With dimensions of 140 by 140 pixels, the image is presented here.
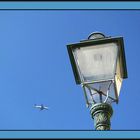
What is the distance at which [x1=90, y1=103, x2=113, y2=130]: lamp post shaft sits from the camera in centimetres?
556

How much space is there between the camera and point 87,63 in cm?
574

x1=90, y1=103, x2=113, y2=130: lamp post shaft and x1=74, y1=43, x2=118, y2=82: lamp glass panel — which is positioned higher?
x1=74, y1=43, x2=118, y2=82: lamp glass panel

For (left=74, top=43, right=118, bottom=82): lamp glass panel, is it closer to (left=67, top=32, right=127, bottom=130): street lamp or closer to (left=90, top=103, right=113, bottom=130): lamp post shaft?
(left=67, top=32, right=127, bottom=130): street lamp

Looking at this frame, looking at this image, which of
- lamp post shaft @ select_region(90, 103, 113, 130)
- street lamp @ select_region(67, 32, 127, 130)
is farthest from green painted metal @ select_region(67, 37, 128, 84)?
lamp post shaft @ select_region(90, 103, 113, 130)

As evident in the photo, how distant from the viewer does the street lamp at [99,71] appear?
565 cm

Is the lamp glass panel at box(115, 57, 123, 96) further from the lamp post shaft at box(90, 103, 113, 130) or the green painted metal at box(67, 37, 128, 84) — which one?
the lamp post shaft at box(90, 103, 113, 130)

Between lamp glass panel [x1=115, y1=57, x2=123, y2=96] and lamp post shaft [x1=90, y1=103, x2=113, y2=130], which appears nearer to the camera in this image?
lamp post shaft [x1=90, y1=103, x2=113, y2=130]

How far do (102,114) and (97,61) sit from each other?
721 millimetres

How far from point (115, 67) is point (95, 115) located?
713 mm

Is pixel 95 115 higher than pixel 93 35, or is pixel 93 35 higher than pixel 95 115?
pixel 93 35

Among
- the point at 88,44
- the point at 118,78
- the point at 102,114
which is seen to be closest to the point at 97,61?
the point at 88,44

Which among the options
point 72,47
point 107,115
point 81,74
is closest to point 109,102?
point 107,115

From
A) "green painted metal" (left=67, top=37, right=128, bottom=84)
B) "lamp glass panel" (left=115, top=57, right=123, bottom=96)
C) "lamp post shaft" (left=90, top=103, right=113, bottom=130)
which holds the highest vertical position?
"green painted metal" (left=67, top=37, right=128, bottom=84)

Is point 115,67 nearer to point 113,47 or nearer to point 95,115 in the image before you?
point 113,47
